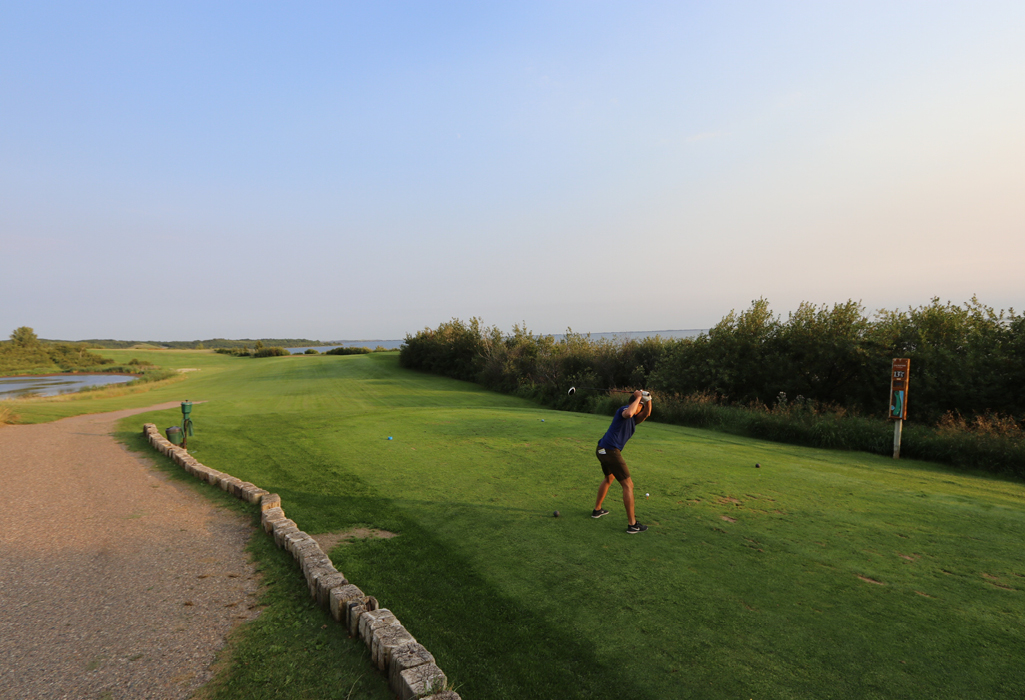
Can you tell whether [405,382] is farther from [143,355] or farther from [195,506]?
[143,355]

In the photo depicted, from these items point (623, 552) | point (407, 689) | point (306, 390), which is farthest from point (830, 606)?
point (306, 390)

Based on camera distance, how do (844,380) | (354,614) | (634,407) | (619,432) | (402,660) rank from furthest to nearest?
(844,380) < (619,432) < (634,407) < (354,614) < (402,660)

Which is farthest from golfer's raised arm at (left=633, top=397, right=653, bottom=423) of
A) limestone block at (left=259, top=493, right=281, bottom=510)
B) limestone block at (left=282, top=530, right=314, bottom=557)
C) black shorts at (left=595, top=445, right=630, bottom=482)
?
limestone block at (left=259, top=493, right=281, bottom=510)

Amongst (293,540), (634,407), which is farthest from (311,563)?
(634,407)

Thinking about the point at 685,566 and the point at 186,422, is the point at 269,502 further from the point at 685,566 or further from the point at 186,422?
the point at 186,422

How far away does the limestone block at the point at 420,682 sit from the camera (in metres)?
3.58

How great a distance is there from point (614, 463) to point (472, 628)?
3.24 meters

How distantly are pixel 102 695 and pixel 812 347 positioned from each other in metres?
23.0

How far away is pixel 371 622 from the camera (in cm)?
434

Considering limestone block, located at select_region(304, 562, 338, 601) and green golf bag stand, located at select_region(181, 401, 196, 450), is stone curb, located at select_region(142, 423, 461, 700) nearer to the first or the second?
limestone block, located at select_region(304, 562, 338, 601)

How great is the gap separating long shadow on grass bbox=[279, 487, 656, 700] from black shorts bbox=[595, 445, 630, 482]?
2.34 m

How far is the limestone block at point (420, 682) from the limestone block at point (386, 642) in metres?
0.32

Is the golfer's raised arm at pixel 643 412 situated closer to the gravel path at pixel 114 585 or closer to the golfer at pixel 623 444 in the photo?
the golfer at pixel 623 444

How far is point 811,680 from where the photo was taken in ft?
12.9
